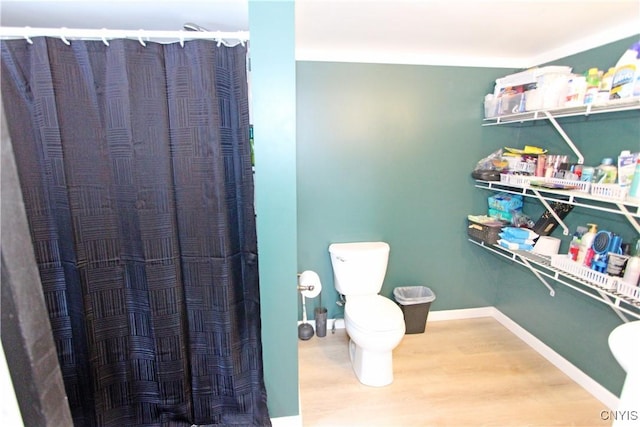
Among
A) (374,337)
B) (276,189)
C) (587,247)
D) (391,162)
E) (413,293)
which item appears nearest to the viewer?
(276,189)

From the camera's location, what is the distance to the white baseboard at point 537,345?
189cm

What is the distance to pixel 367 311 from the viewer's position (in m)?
2.09

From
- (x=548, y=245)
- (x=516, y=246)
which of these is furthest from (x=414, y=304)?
(x=548, y=245)

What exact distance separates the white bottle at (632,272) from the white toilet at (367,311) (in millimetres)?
1139

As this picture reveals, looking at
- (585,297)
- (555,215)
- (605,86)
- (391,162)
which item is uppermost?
(605,86)

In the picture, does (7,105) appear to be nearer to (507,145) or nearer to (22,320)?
(22,320)

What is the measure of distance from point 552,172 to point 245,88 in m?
1.97

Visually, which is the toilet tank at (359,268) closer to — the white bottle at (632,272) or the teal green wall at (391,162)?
the teal green wall at (391,162)

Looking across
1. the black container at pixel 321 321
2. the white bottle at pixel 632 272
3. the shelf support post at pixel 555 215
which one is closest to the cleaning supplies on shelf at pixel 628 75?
the shelf support post at pixel 555 215

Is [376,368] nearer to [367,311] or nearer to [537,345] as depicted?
[367,311]

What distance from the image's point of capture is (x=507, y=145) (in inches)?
101

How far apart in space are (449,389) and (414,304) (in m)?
0.64

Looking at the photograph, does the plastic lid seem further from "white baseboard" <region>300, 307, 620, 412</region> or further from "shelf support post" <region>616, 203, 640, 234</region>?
"white baseboard" <region>300, 307, 620, 412</region>

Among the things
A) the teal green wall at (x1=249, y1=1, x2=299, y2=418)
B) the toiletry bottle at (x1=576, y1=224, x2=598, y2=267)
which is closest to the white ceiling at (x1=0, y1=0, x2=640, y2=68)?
the teal green wall at (x1=249, y1=1, x2=299, y2=418)
